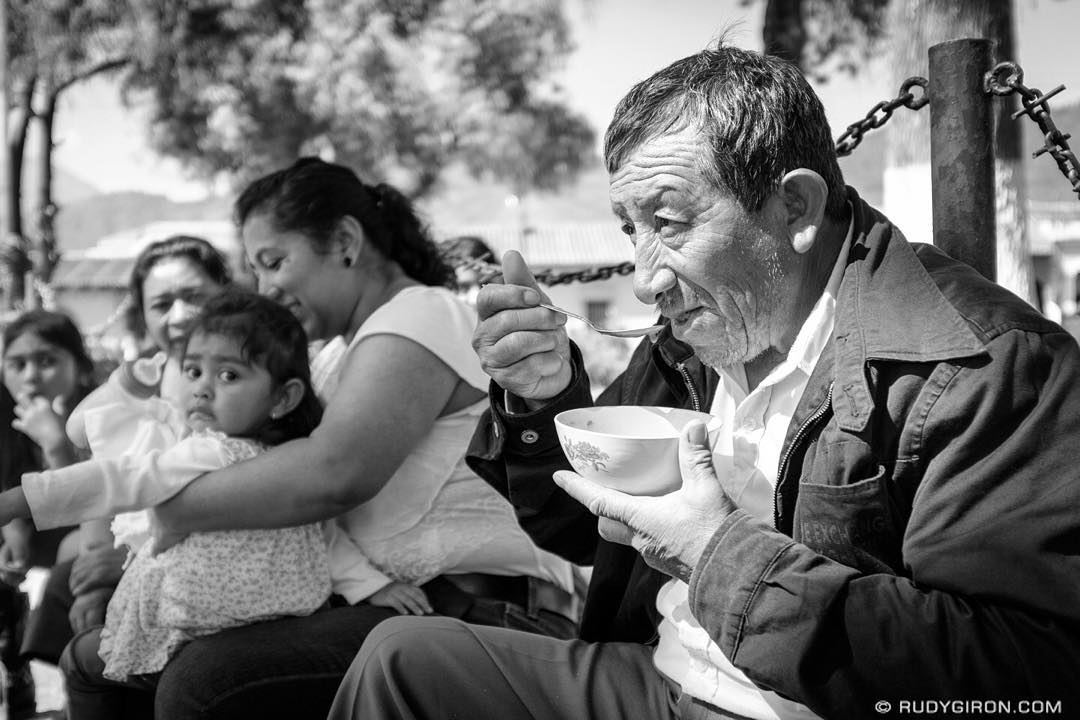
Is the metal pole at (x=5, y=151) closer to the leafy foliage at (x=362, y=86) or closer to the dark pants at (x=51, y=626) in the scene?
the leafy foliage at (x=362, y=86)

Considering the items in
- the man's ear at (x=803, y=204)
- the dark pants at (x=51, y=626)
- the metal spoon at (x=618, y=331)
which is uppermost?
the man's ear at (x=803, y=204)

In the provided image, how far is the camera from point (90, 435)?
106 inches

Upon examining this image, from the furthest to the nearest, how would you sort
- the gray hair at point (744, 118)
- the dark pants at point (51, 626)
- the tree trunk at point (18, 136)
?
the tree trunk at point (18, 136), the dark pants at point (51, 626), the gray hair at point (744, 118)

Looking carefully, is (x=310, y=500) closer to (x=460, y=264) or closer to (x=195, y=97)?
(x=460, y=264)

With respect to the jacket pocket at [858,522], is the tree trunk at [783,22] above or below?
above

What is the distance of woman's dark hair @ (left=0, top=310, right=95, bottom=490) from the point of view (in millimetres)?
3994

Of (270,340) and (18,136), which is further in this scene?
(18,136)

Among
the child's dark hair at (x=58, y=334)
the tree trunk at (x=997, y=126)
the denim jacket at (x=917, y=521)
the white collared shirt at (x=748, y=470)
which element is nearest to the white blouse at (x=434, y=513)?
the white collared shirt at (x=748, y=470)

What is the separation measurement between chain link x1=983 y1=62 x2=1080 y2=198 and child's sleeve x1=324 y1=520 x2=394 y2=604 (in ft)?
5.52

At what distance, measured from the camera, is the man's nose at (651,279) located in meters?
1.73

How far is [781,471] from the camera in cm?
162

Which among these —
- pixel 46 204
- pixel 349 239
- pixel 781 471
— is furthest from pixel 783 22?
pixel 46 204

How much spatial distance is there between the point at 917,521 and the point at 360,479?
1263 millimetres

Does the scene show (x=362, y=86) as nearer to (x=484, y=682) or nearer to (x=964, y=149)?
(x=964, y=149)
